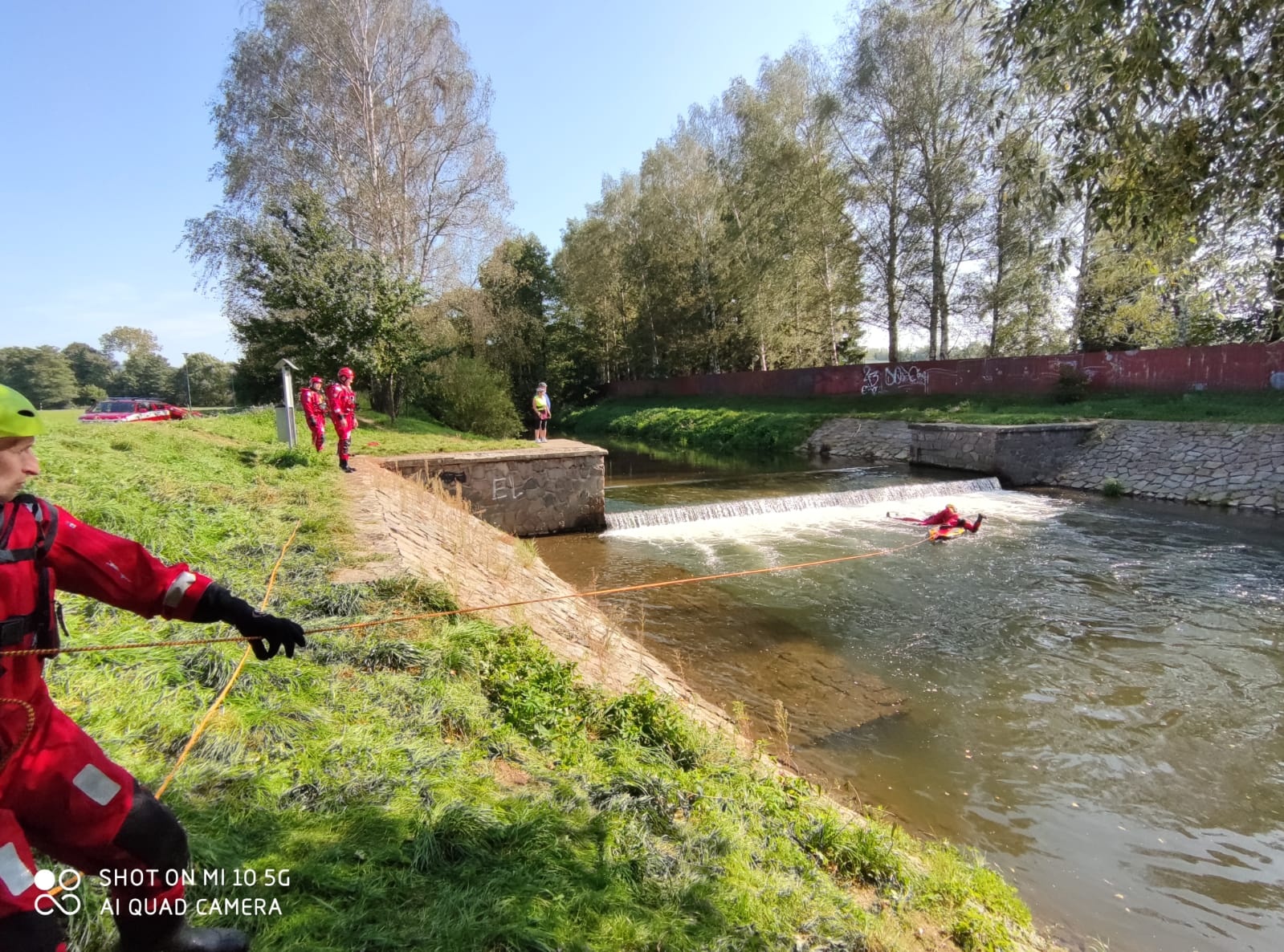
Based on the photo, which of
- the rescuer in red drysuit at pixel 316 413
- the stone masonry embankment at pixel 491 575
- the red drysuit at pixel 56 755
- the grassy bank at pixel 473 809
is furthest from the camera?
the rescuer in red drysuit at pixel 316 413

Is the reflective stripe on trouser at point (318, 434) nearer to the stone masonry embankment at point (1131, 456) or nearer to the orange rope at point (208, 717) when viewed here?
the orange rope at point (208, 717)

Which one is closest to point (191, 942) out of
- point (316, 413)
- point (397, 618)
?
point (397, 618)

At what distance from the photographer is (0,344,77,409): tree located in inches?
2554

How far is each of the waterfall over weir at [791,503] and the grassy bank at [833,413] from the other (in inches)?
142

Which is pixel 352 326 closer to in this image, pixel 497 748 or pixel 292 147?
pixel 292 147

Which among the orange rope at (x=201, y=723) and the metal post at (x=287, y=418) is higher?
the metal post at (x=287, y=418)

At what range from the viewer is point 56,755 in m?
1.54

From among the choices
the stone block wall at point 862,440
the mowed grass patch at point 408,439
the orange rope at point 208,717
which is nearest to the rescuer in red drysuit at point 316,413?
the mowed grass patch at point 408,439

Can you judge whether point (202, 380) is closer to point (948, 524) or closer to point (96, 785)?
point (948, 524)

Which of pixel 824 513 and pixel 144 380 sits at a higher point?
pixel 144 380

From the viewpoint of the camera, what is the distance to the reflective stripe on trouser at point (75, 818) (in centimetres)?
139

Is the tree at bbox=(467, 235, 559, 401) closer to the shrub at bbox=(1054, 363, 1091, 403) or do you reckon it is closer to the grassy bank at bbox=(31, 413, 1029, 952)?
the shrub at bbox=(1054, 363, 1091, 403)

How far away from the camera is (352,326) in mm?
17234

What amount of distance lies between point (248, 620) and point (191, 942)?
2.83 ft
